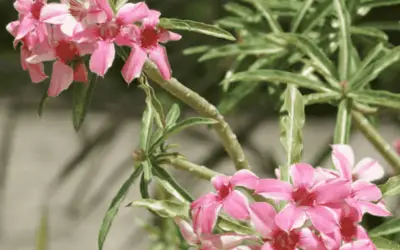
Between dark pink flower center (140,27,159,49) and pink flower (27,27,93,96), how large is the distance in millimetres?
56

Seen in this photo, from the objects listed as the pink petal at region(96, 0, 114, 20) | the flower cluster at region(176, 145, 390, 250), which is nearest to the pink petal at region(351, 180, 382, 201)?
the flower cluster at region(176, 145, 390, 250)

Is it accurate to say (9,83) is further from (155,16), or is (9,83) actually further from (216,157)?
(155,16)

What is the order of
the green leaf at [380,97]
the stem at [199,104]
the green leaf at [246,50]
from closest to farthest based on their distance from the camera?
the stem at [199,104] → the green leaf at [380,97] → the green leaf at [246,50]

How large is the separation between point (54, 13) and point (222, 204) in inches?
10.3

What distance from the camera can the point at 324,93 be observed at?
1122mm

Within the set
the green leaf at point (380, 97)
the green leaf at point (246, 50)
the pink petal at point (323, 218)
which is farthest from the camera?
the green leaf at point (246, 50)

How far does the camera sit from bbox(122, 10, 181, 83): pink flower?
0.78 meters

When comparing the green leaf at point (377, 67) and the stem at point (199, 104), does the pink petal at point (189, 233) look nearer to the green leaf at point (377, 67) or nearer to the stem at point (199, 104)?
the stem at point (199, 104)

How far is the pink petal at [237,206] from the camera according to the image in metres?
0.76

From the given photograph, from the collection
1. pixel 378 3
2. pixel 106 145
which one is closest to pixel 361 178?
pixel 378 3

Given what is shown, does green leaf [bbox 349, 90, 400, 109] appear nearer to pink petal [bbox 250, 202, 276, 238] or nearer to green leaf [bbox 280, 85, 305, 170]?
green leaf [bbox 280, 85, 305, 170]

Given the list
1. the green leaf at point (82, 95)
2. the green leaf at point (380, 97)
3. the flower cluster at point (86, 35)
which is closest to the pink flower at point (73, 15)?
the flower cluster at point (86, 35)

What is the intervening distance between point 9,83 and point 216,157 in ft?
2.64

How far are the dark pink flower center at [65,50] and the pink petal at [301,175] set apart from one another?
0.85 ft
